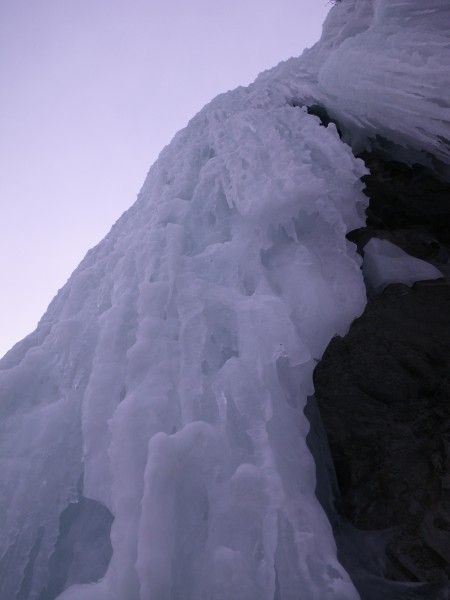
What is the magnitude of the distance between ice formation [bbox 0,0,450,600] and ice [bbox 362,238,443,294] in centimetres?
47

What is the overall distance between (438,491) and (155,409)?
5.91ft

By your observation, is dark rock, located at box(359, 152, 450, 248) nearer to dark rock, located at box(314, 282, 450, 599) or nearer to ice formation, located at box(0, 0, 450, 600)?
ice formation, located at box(0, 0, 450, 600)

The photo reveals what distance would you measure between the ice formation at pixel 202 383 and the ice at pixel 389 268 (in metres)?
0.47

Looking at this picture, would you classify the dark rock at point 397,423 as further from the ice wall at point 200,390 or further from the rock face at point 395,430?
the ice wall at point 200,390

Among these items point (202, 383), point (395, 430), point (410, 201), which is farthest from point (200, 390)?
point (410, 201)

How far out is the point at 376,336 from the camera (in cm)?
365

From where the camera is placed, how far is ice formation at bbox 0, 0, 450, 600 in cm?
190

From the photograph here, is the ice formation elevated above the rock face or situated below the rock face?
above

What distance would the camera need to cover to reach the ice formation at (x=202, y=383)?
1.90 metres

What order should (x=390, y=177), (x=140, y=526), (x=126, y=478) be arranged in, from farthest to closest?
(x=390, y=177), (x=126, y=478), (x=140, y=526)

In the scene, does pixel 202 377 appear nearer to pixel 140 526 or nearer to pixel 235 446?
pixel 235 446

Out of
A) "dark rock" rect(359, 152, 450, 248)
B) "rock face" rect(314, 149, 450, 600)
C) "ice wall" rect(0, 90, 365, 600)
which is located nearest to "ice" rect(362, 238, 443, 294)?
"rock face" rect(314, 149, 450, 600)

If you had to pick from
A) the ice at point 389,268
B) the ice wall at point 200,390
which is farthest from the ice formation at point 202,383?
the ice at point 389,268

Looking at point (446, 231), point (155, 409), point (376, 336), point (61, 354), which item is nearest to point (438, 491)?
point (376, 336)
